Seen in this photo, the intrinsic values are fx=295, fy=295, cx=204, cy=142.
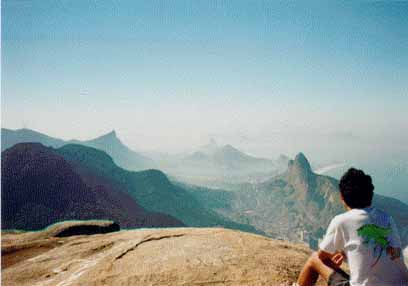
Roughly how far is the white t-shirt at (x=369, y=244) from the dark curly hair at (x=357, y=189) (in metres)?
0.14

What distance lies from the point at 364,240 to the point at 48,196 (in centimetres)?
9197

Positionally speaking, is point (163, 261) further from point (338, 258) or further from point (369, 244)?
point (369, 244)

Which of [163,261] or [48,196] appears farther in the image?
[48,196]

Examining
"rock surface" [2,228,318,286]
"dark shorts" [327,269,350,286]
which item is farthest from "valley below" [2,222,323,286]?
"dark shorts" [327,269,350,286]

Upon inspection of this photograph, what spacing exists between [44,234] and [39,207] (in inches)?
2769

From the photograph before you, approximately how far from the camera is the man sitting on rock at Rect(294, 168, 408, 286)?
3980 millimetres

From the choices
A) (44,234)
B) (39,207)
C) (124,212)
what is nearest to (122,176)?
(124,212)

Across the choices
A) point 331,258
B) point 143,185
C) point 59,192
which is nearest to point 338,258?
point 331,258

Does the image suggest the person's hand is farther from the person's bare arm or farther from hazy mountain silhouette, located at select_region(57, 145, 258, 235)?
hazy mountain silhouette, located at select_region(57, 145, 258, 235)

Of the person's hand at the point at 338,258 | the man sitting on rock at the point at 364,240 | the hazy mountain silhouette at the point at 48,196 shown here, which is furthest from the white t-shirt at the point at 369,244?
the hazy mountain silhouette at the point at 48,196

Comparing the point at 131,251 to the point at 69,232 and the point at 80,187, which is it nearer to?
the point at 69,232

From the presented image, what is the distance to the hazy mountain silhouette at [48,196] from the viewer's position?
72.4 meters

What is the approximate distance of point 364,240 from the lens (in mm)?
4051

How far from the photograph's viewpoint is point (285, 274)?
276 inches
